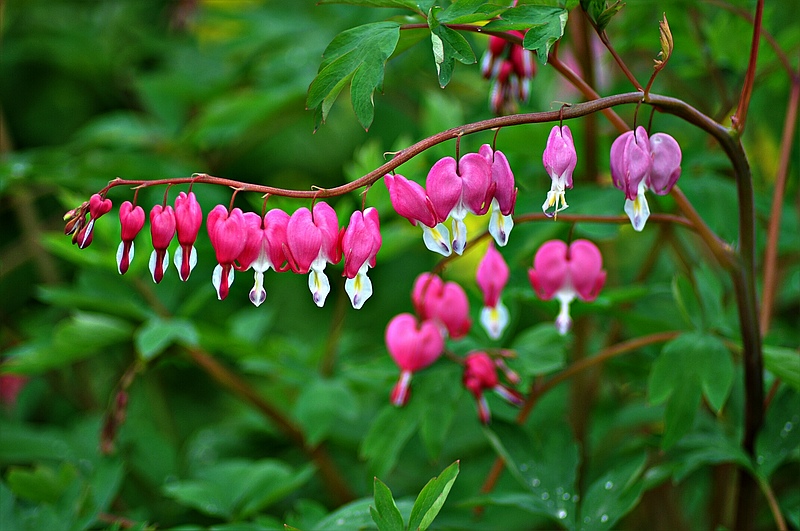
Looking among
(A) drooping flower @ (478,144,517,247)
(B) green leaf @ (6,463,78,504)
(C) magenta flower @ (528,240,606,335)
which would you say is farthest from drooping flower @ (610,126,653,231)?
(B) green leaf @ (6,463,78,504)

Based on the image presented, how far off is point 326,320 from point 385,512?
1.74 m

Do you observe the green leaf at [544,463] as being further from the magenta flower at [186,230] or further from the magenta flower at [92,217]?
the magenta flower at [92,217]

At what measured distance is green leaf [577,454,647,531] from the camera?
1.04 meters

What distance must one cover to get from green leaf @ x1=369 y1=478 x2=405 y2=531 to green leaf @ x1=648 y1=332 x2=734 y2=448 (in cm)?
44

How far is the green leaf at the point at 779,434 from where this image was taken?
1077 mm

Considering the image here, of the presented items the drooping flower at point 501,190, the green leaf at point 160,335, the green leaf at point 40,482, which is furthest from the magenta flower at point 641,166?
the green leaf at point 40,482

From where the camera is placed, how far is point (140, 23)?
109 inches

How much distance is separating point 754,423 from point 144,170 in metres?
1.45

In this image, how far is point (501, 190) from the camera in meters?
0.83

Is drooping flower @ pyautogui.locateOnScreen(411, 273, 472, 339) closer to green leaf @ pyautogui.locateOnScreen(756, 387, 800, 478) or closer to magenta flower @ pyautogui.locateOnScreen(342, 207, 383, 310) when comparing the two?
magenta flower @ pyautogui.locateOnScreen(342, 207, 383, 310)

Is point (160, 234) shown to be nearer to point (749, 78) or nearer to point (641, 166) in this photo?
point (641, 166)

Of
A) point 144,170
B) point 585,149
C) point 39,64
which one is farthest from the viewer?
point 39,64

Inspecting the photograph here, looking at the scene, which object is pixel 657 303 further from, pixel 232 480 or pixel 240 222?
pixel 240 222

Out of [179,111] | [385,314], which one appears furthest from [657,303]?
[179,111]
